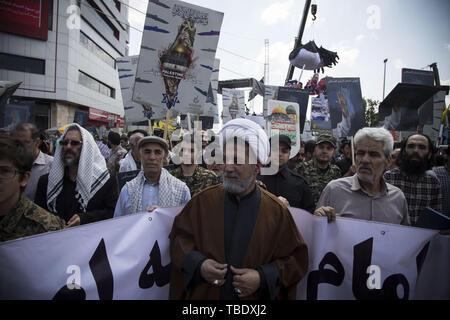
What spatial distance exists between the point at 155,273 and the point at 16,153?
4.03 feet

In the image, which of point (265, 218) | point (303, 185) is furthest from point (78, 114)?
point (265, 218)

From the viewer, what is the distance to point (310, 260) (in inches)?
76.5

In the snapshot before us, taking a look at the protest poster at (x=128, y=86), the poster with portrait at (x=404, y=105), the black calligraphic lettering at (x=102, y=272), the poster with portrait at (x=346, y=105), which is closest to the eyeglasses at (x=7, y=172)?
the black calligraphic lettering at (x=102, y=272)

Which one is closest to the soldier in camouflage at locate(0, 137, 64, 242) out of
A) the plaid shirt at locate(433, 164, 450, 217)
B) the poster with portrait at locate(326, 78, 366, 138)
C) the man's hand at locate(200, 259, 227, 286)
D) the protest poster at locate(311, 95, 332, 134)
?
the man's hand at locate(200, 259, 227, 286)

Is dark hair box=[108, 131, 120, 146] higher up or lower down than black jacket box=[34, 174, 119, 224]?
higher up

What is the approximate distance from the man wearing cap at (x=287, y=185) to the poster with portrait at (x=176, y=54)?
51.3 inches

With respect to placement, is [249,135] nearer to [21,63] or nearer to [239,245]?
[239,245]

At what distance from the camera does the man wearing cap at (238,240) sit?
1.60 m

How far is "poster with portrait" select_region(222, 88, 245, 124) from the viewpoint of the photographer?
460 inches

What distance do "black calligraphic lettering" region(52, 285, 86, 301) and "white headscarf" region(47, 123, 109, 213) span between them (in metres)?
0.95

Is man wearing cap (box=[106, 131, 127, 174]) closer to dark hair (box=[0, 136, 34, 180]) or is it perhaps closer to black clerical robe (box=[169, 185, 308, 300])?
dark hair (box=[0, 136, 34, 180])
